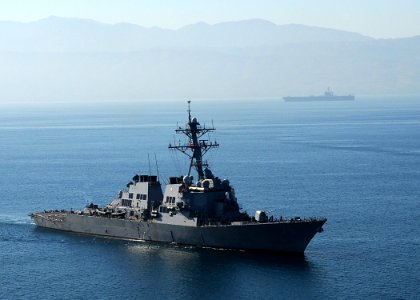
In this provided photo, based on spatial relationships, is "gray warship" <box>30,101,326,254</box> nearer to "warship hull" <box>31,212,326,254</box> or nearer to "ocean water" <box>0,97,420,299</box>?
"warship hull" <box>31,212,326,254</box>

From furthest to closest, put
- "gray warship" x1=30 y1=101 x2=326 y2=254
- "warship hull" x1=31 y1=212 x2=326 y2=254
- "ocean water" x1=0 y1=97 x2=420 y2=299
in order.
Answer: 1. "gray warship" x1=30 y1=101 x2=326 y2=254
2. "warship hull" x1=31 y1=212 x2=326 y2=254
3. "ocean water" x1=0 y1=97 x2=420 y2=299

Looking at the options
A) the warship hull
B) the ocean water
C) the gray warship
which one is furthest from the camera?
the gray warship

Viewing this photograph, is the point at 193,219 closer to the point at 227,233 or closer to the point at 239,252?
the point at 227,233

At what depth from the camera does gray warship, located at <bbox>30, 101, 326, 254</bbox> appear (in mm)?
58906

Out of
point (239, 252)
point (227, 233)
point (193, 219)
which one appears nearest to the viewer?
point (227, 233)

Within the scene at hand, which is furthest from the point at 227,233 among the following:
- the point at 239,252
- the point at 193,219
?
the point at 193,219

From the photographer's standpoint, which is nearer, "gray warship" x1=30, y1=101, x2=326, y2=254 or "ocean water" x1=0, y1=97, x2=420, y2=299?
"ocean water" x1=0, y1=97, x2=420, y2=299

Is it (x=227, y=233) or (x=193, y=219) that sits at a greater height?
(x=193, y=219)

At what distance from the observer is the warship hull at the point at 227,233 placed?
191 ft

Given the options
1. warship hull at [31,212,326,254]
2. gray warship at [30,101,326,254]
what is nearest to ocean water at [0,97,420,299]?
warship hull at [31,212,326,254]

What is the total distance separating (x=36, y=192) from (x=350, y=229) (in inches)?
1684

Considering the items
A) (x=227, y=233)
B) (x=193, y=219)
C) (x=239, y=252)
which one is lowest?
(x=239, y=252)

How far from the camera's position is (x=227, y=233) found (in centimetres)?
6009

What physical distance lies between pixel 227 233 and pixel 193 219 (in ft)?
10.9
